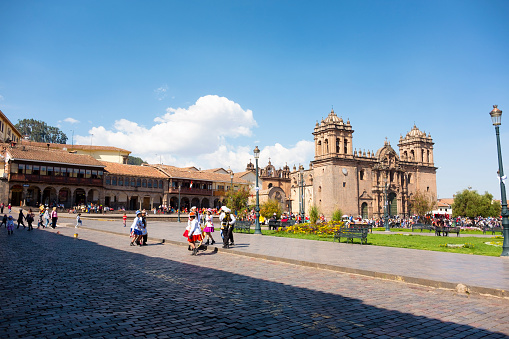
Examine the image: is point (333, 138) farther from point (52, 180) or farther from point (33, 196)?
point (33, 196)

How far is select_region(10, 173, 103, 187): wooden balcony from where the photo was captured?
41719 mm

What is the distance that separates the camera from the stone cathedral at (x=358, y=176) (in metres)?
57.7

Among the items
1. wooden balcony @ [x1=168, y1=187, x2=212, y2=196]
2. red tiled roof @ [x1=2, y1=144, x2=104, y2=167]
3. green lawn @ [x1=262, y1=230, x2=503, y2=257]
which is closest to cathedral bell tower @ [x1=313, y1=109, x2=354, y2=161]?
wooden balcony @ [x1=168, y1=187, x2=212, y2=196]

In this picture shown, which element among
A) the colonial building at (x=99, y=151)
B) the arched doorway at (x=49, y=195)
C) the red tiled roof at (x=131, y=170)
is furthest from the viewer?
the colonial building at (x=99, y=151)

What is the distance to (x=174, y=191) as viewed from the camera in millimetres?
55969

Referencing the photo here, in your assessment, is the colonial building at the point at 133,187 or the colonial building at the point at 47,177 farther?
the colonial building at the point at 133,187

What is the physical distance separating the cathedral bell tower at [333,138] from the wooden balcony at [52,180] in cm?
3427

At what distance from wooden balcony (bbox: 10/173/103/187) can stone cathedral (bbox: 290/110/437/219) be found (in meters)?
31.8

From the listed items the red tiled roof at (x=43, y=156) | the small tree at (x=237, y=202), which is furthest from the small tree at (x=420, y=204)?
the red tiled roof at (x=43, y=156)

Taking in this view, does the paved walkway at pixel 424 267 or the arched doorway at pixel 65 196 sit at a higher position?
the arched doorway at pixel 65 196

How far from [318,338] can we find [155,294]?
3.22 metres

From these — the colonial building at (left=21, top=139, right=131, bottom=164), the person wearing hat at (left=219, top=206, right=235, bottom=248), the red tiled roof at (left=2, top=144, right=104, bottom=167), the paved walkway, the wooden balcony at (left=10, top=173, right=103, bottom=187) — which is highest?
the colonial building at (left=21, top=139, right=131, bottom=164)

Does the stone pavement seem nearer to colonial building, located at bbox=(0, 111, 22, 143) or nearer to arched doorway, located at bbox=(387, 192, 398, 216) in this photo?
colonial building, located at bbox=(0, 111, 22, 143)

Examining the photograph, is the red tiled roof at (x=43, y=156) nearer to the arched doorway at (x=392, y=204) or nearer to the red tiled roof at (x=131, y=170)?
the red tiled roof at (x=131, y=170)
